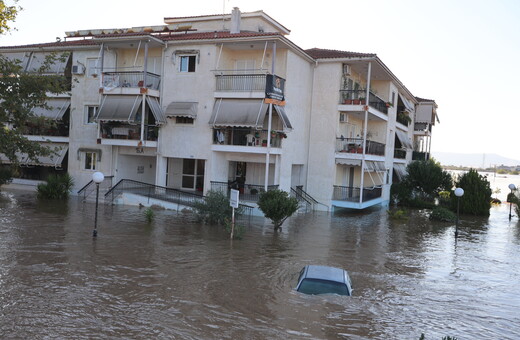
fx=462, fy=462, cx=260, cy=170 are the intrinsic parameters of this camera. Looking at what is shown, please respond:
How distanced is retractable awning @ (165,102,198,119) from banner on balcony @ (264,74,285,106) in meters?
4.40

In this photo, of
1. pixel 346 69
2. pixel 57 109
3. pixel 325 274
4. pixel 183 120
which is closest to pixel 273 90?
pixel 183 120

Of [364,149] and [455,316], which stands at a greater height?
[364,149]

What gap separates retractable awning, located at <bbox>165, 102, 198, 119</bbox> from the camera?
25.5 m

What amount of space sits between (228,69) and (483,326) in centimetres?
1993

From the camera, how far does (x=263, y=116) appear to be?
Result: 79.0 ft

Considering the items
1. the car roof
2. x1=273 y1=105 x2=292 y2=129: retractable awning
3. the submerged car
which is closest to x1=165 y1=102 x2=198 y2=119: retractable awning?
x1=273 y1=105 x2=292 y2=129: retractable awning

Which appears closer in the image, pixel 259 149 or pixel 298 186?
pixel 259 149

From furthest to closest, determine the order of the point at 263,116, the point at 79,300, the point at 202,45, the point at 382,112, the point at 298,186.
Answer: the point at 382,112, the point at 298,186, the point at 202,45, the point at 263,116, the point at 79,300

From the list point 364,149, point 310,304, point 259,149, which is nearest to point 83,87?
point 259,149

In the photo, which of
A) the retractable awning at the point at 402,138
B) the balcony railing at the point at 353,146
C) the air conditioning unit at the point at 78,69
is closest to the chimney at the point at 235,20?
the balcony railing at the point at 353,146

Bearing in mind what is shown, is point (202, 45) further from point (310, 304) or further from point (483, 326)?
point (483, 326)

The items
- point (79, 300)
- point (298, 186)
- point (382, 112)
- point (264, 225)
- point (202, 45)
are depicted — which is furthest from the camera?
point (382, 112)

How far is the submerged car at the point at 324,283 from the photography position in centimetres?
1130

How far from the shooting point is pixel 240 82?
83.9 feet
